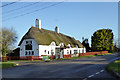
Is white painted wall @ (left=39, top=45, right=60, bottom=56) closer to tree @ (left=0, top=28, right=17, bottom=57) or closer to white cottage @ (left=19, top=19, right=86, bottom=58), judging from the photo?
white cottage @ (left=19, top=19, right=86, bottom=58)

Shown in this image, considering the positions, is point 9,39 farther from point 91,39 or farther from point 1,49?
point 91,39

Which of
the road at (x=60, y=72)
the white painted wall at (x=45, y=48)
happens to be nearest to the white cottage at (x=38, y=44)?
the white painted wall at (x=45, y=48)

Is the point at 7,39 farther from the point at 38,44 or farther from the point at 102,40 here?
the point at 102,40

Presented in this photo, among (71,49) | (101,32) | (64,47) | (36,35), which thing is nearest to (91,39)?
(101,32)

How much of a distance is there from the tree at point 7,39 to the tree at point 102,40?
40.8 meters

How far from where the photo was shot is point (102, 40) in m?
81.2

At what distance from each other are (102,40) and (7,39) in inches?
1820

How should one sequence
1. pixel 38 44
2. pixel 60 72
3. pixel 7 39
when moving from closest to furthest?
pixel 60 72 → pixel 38 44 → pixel 7 39

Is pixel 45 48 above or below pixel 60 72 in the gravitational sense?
above

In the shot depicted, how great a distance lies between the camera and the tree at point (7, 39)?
160 feet

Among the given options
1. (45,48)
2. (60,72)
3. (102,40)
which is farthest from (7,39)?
(102,40)

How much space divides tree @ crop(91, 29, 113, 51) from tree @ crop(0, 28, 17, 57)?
40.8 metres

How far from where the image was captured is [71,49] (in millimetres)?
57281

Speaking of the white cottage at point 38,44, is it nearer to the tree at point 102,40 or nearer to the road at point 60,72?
the road at point 60,72
